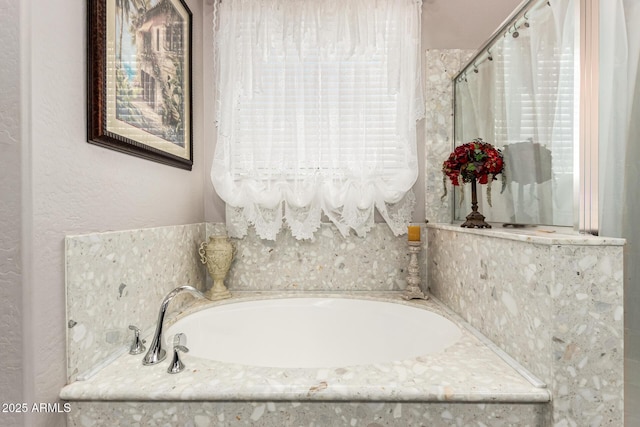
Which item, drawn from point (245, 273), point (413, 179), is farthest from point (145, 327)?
point (413, 179)

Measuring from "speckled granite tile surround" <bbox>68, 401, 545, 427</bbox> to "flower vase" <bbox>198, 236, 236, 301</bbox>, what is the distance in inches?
33.2

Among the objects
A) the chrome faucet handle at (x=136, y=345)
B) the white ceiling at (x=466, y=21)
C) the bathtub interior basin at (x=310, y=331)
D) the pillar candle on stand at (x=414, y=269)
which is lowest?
the bathtub interior basin at (x=310, y=331)

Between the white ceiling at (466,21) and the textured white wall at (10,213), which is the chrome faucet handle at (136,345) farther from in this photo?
the white ceiling at (466,21)

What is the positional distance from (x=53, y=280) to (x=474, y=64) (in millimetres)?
1900

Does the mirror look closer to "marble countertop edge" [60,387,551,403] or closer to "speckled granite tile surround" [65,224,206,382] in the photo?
"marble countertop edge" [60,387,551,403]

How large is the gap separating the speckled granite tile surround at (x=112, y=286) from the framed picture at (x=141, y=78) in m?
0.32

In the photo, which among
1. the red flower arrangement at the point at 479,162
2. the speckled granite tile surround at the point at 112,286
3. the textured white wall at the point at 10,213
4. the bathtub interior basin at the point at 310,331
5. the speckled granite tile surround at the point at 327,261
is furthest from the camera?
the speckled granite tile surround at the point at 327,261

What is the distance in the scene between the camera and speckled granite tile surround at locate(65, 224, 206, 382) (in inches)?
34.0

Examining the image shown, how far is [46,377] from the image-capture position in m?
0.78

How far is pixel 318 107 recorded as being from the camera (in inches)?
66.2

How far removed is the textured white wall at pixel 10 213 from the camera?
723 millimetres

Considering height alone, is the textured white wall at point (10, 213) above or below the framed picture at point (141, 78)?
below

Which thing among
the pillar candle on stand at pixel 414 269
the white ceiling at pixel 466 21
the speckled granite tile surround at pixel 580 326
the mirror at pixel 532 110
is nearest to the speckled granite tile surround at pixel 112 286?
the pillar candle on stand at pixel 414 269

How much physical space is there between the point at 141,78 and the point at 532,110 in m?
1.50
